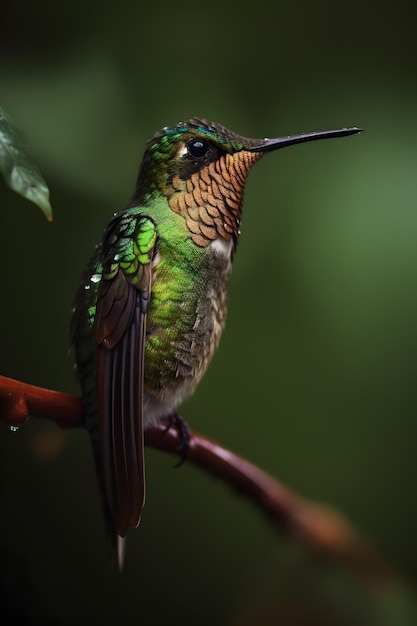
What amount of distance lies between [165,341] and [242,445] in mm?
516

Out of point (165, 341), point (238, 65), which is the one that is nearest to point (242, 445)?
point (165, 341)

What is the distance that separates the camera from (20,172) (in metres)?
0.48

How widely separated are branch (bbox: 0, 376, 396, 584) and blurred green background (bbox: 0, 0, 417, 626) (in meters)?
0.03

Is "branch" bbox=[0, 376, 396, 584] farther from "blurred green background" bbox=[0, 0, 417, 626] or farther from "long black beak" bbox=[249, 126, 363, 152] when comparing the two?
"long black beak" bbox=[249, 126, 363, 152]

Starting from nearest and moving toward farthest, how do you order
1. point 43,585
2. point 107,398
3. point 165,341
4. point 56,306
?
point 107,398 → point 165,341 → point 43,585 → point 56,306

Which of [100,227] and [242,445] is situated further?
[242,445]

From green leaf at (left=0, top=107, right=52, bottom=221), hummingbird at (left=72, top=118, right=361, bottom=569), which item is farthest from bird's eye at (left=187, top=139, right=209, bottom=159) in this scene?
green leaf at (left=0, top=107, right=52, bottom=221)

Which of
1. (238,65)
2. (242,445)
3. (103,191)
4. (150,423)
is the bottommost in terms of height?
(242,445)

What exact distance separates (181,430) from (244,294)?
0.32 metres

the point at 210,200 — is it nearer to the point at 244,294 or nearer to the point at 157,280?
the point at 157,280

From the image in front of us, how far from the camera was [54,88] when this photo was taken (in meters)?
0.86

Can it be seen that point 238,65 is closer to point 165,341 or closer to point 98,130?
point 98,130

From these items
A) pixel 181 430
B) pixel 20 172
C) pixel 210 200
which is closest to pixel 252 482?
pixel 181 430

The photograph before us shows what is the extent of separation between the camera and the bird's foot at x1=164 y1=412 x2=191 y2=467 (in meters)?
0.76
